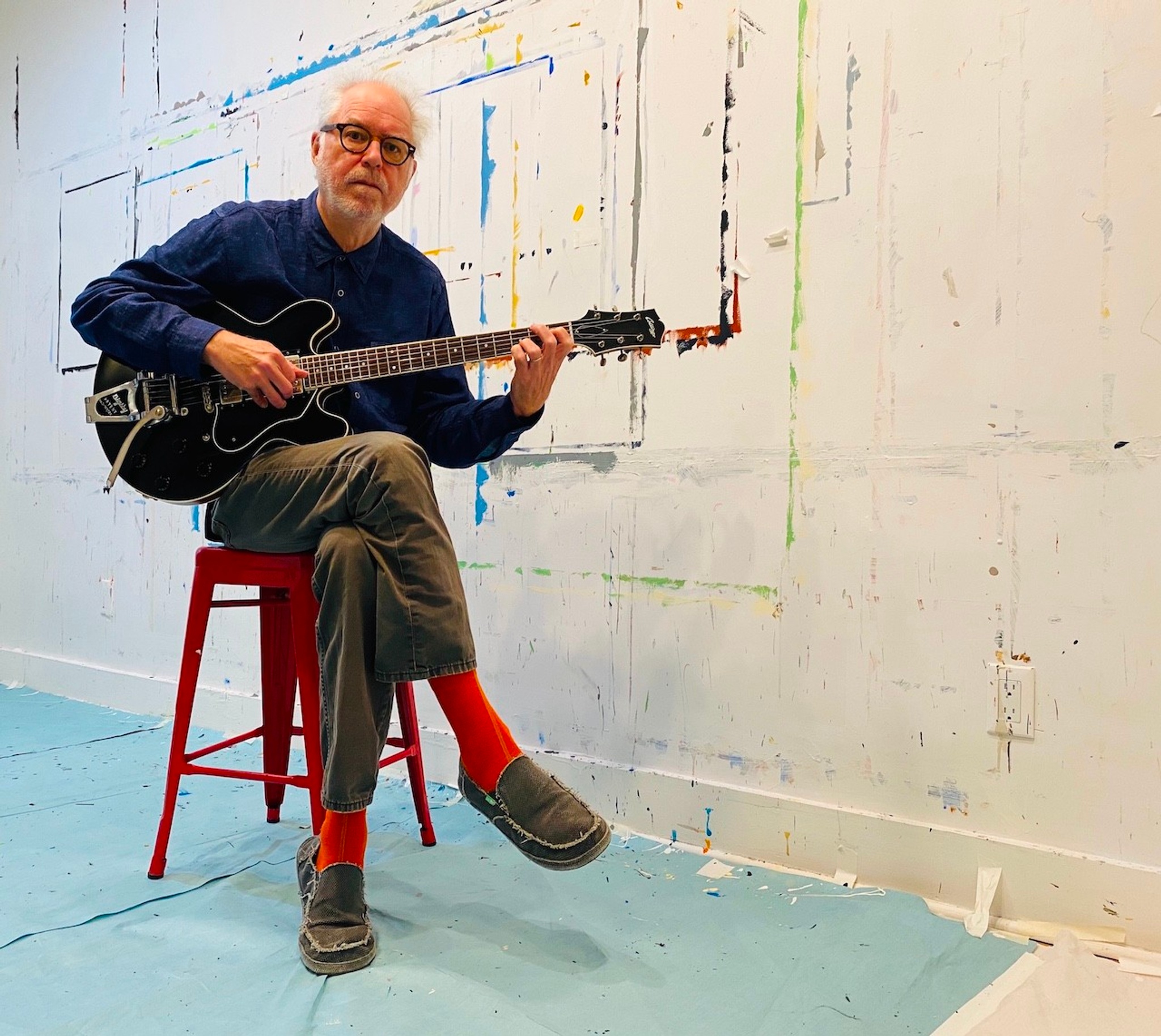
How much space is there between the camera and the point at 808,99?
162 cm

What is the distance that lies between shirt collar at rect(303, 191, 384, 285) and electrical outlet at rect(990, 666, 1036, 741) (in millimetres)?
1251

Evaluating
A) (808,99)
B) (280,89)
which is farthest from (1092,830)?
(280,89)

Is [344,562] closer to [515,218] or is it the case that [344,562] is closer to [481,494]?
[481,494]

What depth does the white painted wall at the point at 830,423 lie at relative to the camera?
1377 mm

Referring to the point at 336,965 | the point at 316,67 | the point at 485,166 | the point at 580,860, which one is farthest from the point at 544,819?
the point at 316,67

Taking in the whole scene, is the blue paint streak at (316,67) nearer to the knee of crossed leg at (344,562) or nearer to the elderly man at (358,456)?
the elderly man at (358,456)

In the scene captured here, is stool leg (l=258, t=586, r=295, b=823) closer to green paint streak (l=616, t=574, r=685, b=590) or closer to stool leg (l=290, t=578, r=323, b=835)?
stool leg (l=290, t=578, r=323, b=835)

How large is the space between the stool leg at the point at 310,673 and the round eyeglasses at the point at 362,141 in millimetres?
732

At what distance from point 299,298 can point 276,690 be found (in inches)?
29.6

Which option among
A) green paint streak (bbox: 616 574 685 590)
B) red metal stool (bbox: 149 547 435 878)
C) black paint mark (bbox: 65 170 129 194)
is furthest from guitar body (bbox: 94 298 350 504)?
black paint mark (bbox: 65 170 129 194)

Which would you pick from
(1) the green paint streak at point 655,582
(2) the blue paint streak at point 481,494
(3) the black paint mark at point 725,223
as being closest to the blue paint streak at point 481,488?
(2) the blue paint streak at point 481,494

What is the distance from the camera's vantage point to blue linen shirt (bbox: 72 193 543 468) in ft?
4.86

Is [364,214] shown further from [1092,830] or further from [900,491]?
→ [1092,830]

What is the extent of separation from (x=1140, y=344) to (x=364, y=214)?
4.07 feet
